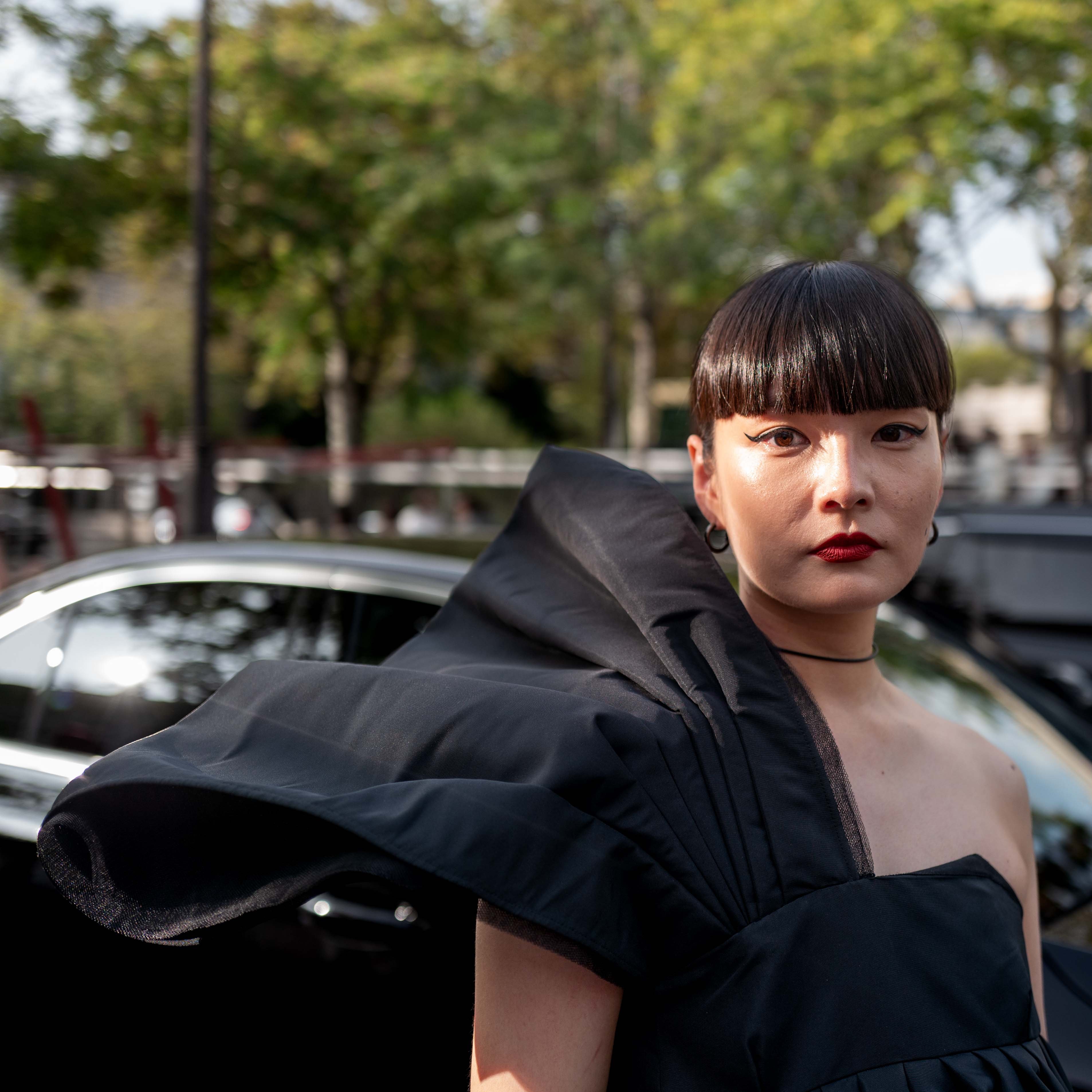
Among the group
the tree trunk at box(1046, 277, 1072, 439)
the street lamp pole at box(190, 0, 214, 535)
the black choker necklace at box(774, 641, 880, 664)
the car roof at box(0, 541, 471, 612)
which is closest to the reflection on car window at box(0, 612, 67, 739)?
the car roof at box(0, 541, 471, 612)

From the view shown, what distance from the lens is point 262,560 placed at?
2.81 metres

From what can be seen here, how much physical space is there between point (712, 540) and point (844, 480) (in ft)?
0.80

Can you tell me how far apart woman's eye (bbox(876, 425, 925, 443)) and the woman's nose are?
0.14 feet

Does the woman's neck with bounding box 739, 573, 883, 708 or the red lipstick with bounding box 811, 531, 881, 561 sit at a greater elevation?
the red lipstick with bounding box 811, 531, 881, 561

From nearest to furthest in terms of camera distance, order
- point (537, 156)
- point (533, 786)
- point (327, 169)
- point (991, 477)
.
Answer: point (533, 786), point (991, 477), point (327, 169), point (537, 156)

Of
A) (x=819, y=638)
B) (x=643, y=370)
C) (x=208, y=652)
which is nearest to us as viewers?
(x=819, y=638)

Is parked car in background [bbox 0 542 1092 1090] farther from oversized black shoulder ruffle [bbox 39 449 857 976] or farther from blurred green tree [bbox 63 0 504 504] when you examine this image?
blurred green tree [bbox 63 0 504 504]

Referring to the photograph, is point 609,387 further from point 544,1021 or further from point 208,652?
point 544,1021

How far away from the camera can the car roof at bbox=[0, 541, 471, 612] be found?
2691 mm

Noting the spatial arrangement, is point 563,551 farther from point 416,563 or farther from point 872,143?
point 872,143

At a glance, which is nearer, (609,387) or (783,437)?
(783,437)

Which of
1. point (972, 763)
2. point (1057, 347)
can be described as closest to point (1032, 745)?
point (972, 763)

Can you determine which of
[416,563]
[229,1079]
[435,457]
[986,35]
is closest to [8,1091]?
[229,1079]

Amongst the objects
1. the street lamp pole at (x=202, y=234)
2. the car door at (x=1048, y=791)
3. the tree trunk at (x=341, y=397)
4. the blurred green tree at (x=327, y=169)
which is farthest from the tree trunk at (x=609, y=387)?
the car door at (x=1048, y=791)
